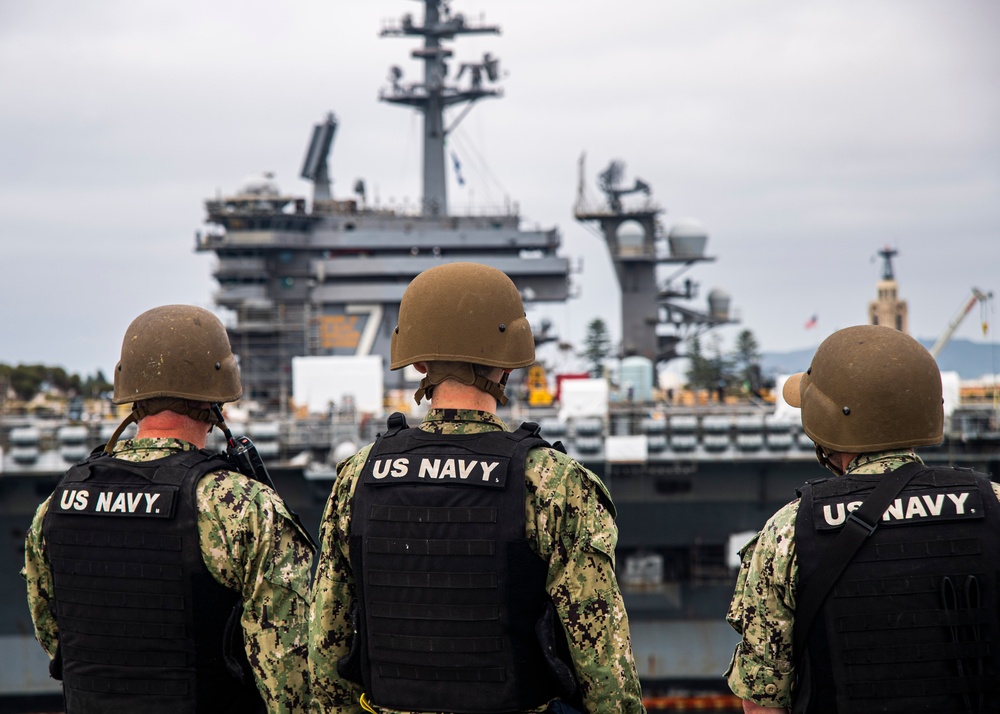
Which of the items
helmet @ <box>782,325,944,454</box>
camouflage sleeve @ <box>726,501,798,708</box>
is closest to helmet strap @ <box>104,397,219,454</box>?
camouflage sleeve @ <box>726,501,798,708</box>

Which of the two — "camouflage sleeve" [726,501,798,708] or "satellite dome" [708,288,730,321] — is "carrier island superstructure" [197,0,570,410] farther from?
"camouflage sleeve" [726,501,798,708]

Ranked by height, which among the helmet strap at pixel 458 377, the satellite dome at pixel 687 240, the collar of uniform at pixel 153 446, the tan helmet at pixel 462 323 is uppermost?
the satellite dome at pixel 687 240

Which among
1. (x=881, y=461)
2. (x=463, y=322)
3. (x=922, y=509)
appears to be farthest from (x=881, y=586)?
(x=463, y=322)

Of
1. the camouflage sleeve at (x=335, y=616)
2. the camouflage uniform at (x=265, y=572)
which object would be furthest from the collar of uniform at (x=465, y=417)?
the camouflage uniform at (x=265, y=572)

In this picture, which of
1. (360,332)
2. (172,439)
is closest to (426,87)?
(360,332)

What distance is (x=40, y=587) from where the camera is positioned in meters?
3.86

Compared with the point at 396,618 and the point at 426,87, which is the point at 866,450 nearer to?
the point at 396,618

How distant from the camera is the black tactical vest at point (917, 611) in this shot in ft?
9.77

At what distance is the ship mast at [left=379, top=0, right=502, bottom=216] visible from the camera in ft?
99.5

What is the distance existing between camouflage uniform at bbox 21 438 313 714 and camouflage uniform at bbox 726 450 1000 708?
4.78 ft

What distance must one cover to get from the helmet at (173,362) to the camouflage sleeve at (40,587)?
0.60 meters

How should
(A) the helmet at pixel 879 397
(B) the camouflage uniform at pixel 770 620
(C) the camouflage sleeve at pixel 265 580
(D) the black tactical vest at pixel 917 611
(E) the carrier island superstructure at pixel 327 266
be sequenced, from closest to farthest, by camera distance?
(D) the black tactical vest at pixel 917 611
(B) the camouflage uniform at pixel 770 620
(A) the helmet at pixel 879 397
(C) the camouflage sleeve at pixel 265 580
(E) the carrier island superstructure at pixel 327 266

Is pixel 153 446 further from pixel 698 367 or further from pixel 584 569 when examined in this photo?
pixel 698 367

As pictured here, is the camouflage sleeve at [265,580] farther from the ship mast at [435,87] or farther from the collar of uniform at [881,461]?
the ship mast at [435,87]
